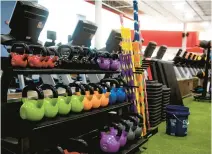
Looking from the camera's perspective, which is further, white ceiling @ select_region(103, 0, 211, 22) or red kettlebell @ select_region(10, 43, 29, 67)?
white ceiling @ select_region(103, 0, 211, 22)

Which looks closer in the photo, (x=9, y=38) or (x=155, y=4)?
(x=9, y=38)

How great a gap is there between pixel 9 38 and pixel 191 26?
17.8m

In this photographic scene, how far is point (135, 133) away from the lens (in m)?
3.20

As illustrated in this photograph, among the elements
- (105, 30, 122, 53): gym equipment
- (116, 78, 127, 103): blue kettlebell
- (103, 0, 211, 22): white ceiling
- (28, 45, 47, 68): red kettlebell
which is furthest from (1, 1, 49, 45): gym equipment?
(103, 0, 211, 22): white ceiling

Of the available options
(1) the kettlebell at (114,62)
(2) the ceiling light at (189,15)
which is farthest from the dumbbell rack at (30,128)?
(2) the ceiling light at (189,15)

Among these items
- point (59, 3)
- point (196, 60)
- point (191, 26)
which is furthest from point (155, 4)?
point (191, 26)

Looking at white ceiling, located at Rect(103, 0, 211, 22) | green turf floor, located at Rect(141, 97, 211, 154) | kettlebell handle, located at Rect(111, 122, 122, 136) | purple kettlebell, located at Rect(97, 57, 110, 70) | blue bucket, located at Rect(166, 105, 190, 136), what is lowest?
green turf floor, located at Rect(141, 97, 211, 154)

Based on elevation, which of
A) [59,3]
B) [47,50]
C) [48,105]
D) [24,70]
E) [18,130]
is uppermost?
[59,3]

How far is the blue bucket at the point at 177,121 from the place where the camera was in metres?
4.12

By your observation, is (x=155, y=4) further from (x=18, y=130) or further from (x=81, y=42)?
(x=18, y=130)

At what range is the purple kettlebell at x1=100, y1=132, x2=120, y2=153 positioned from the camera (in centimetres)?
269

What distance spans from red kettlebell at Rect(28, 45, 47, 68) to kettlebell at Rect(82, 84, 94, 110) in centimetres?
59

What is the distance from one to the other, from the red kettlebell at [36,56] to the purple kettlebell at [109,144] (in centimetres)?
103

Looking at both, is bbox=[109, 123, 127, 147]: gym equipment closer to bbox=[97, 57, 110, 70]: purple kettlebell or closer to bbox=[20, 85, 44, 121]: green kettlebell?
bbox=[97, 57, 110, 70]: purple kettlebell
